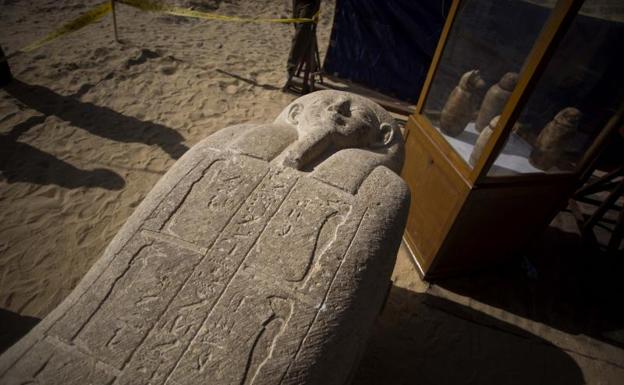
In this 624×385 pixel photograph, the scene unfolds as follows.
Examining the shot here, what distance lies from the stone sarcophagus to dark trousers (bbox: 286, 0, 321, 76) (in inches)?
152

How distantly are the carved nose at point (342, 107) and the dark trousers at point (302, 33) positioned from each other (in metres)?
3.40

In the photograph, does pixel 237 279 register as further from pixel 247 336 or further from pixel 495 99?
pixel 495 99

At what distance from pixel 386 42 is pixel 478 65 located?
3.87 metres

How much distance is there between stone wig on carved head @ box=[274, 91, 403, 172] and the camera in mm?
2100

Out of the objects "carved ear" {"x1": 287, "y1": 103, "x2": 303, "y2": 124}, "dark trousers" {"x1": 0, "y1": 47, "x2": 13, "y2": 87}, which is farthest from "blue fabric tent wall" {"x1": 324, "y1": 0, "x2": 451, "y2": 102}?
"dark trousers" {"x1": 0, "y1": 47, "x2": 13, "y2": 87}

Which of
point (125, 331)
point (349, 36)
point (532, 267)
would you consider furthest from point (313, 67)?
point (125, 331)

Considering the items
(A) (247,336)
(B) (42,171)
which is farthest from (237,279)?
(B) (42,171)

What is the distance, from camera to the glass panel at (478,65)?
2.37 metres

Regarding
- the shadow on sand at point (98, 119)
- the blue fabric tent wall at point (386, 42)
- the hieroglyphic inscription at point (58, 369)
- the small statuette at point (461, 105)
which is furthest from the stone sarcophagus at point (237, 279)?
the blue fabric tent wall at point (386, 42)

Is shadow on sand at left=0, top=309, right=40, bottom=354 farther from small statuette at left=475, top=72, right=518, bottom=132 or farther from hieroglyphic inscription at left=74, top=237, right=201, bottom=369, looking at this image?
small statuette at left=475, top=72, right=518, bottom=132

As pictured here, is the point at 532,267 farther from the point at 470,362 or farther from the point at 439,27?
the point at 439,27

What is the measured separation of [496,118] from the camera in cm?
254

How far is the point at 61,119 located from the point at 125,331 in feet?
13.6

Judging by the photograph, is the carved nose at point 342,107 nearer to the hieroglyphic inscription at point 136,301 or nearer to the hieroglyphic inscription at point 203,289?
the hieroglyphic inscription at point 203,289
